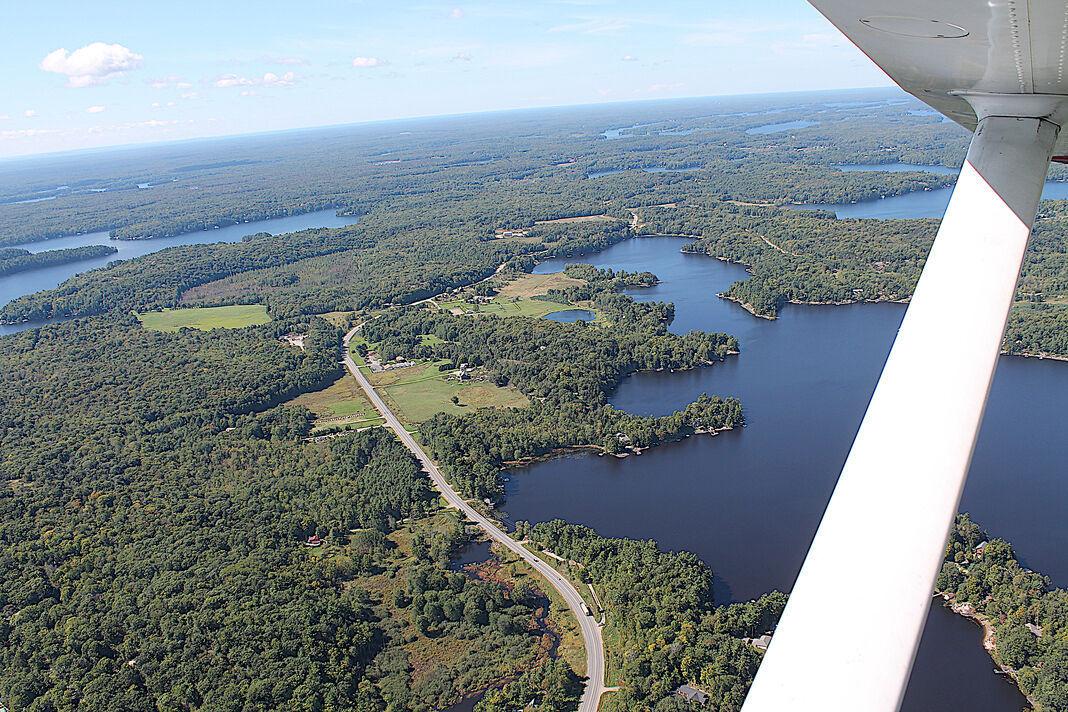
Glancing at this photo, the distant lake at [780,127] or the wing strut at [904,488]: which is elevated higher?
the distant lake at [780,127]

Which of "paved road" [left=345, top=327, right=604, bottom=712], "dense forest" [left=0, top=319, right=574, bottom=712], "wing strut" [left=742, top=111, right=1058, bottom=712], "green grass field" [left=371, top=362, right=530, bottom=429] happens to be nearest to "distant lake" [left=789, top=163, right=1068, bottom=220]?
"green grass field" [left=371, top=362, right=530, bottom=429]

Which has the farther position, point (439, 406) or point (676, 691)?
point (439, 406)

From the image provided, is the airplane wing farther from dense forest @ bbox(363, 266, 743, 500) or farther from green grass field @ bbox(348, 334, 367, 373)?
green grass field @ bbox(348, 334, 367, 373)

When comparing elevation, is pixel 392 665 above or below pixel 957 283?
below

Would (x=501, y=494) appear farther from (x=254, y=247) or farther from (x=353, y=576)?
(x=254, y=247)

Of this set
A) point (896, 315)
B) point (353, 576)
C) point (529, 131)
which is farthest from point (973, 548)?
point (529, 131)

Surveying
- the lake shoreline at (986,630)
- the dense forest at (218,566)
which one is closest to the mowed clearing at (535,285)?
the dense forest at (218,566)

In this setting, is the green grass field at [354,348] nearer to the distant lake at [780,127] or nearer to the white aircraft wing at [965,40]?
the white aircraft wing at [965,40]
